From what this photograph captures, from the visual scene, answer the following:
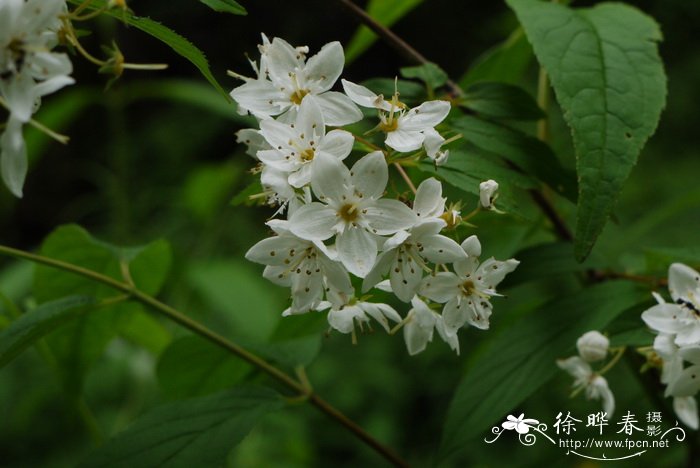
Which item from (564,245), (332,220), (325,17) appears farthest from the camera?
(325,17)

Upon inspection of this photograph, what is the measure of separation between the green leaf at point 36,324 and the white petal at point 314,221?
35 cm

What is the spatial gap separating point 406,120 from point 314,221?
0.18 m

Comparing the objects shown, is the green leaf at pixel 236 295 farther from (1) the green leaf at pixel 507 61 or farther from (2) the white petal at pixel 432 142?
(2) the white petal at pixel 432 142

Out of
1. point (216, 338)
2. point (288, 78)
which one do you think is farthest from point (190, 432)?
Result: point (288, 78)

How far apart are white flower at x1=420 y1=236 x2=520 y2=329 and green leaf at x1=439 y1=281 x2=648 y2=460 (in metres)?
0.14

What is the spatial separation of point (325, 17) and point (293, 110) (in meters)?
4.72

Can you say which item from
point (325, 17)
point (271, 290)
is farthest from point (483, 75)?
point (325, 17)

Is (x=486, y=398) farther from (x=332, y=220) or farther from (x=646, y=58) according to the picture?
(x=646, y=58)

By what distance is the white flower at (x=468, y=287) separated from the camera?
0.87m

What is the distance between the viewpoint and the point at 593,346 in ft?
3.19

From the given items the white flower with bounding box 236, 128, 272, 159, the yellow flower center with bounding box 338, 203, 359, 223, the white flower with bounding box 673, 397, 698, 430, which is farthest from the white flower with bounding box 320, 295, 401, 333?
the white flower with bounding box 673, 397, 698, 430

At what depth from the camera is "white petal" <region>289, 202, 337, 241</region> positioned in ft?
2.67

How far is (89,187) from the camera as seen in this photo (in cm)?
560

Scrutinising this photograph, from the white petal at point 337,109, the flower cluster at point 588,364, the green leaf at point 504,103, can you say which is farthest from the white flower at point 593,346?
the white petal at point 337,109
